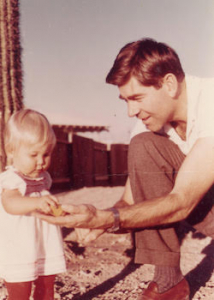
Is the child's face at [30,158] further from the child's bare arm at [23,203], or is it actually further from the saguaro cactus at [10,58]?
the saguaro cactus at [10,58]

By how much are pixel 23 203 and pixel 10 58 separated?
131 cm

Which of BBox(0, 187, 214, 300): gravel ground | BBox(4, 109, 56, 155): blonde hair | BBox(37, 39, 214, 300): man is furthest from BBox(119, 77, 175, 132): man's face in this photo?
BBox(0, 187, 214, 300): gravel ground

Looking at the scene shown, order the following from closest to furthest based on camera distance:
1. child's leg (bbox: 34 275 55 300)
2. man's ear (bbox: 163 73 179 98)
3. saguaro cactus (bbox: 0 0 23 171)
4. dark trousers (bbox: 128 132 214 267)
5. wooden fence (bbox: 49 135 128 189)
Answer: child's leg (bbox: 34 275 55 300) < dark trousers (bbox: 128 132 214 267) < man's ear (bbox: 163 73 179 98) < saguaro cactus (bbox: 0 0 23 171) < wooden fence (bbox: 49 135 128 189)

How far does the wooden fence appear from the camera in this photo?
20.9ft

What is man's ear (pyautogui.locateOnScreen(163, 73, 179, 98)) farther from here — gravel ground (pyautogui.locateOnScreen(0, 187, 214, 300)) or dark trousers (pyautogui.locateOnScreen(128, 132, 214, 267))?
gravel ground (pyautogui.locateOnScreen(0, 187, 214, 300))

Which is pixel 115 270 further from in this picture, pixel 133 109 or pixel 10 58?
pixel 10 58

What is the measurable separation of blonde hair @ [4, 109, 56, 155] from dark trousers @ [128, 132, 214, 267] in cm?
40

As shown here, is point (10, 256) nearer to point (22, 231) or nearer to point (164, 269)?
point (22, 231)

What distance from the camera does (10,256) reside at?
58.4 inches

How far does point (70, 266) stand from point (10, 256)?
2.57 ft

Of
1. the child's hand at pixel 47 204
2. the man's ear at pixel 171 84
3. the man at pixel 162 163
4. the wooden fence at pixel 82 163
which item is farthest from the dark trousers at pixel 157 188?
the wooden fence at pixel 82 163

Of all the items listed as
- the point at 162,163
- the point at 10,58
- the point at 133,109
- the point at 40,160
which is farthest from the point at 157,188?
the point at 10,58

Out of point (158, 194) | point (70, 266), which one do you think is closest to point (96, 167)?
point (70, 266)

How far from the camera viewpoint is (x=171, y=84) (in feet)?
6.39
